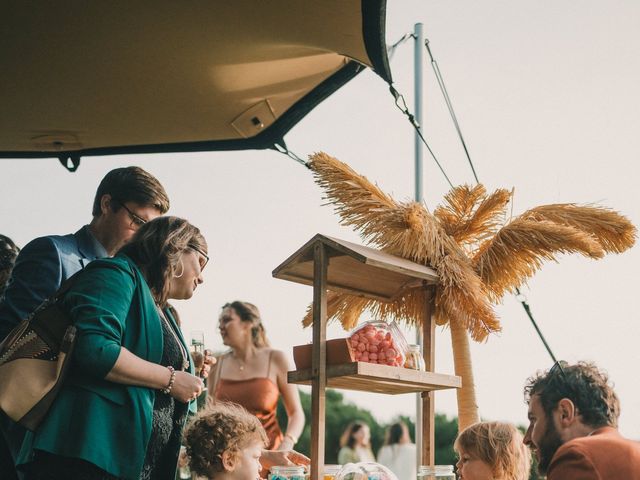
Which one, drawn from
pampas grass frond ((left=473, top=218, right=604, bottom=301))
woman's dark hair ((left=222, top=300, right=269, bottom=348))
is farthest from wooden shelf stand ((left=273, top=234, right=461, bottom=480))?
woman's dark hair ((left=222, top=300, right=269, bottom=348))

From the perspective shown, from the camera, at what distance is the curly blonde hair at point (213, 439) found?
3359 millimetres

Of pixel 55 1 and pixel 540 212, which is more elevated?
pixel 55 1

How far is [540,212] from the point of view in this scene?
3447 millimetres

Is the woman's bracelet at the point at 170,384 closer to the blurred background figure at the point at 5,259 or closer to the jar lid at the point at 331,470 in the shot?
the jar lid at the point at 331,470

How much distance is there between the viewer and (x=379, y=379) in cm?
297

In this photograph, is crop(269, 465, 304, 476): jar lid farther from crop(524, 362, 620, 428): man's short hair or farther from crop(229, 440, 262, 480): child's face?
crop(524, 362, 620, 428): man's short hair

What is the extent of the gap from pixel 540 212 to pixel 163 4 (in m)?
1.60

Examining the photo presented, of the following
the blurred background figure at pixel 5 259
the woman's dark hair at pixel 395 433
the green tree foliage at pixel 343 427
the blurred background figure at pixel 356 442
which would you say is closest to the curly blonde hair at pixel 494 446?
the blurred background figure at pixel 5 259

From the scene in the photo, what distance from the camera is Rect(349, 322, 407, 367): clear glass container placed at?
2992 millimetres

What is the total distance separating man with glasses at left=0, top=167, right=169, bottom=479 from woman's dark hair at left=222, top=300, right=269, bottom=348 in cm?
218

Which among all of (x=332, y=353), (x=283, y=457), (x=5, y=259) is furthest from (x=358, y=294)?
(x=5, y=259)

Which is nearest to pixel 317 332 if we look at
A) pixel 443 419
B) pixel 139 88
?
pixel 139 88

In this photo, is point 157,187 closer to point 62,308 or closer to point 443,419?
point 62,308

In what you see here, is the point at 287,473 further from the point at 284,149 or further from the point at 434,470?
the point at 284,149
